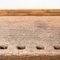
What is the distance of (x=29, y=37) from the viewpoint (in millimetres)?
710

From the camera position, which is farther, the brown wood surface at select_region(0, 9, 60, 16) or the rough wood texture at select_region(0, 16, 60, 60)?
the brown wood surface at select_region(0, 9, 60, 16)

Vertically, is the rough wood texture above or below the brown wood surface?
below

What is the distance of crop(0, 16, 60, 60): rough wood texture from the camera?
598 millimetres

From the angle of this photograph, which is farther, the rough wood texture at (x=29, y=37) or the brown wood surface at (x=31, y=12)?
the brown wood surface at (x=31, y=12)

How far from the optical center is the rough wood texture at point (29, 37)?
0.60m

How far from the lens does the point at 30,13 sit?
0.93 m
